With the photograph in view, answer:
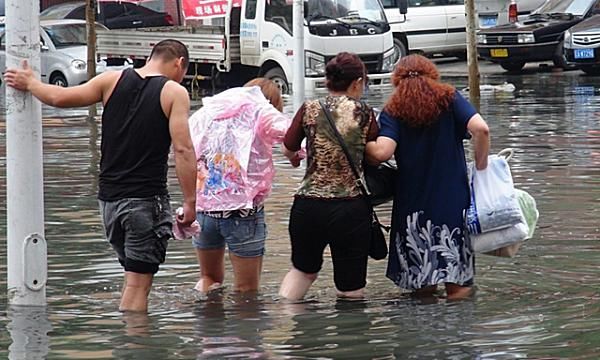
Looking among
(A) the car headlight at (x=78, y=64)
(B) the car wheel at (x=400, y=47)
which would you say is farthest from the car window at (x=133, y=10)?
(B) the car wheel at (x=400, y=47)

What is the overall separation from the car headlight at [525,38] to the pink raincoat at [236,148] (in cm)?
2056

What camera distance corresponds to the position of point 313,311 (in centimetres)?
820

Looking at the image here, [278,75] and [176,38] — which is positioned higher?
[176,38]

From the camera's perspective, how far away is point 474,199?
8102mm

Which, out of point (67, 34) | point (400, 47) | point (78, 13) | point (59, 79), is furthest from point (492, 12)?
point (78, 13)

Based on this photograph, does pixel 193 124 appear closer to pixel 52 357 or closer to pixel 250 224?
pixel 250 224

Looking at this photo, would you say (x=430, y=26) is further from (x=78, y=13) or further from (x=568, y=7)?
(x=78, y=13)

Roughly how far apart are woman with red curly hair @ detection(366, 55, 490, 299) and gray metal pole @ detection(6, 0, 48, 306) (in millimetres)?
1860

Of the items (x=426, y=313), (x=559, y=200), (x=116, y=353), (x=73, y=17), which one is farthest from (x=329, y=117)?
(x=73, y=17)

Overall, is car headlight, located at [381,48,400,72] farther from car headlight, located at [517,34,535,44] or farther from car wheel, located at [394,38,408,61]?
car headlight, located at [517,34,535,44]

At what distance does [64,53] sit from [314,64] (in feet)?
22.0

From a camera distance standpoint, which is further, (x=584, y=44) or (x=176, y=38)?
(x=176, y=38)

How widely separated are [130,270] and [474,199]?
2000mm

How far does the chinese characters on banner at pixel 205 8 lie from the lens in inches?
1120
